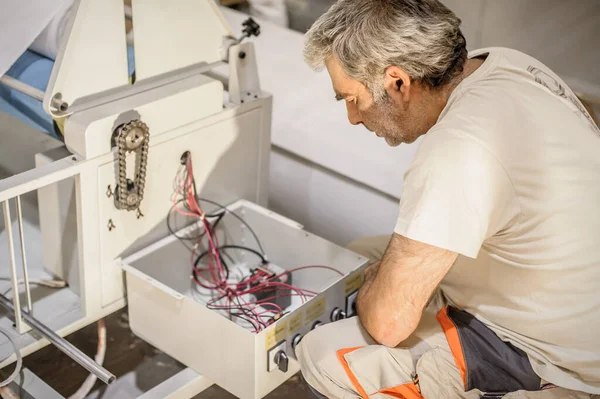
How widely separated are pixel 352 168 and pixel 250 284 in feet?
2.29

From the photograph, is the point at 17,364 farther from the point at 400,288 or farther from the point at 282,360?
the point at 400,288

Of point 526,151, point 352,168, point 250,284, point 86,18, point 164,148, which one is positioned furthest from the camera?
point 352,168

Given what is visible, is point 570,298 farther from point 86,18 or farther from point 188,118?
point 86,18

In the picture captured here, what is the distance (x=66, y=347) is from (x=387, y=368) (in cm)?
74

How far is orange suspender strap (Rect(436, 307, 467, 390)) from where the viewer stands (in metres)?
1.70

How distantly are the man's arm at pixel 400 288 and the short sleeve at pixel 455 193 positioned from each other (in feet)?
0.15

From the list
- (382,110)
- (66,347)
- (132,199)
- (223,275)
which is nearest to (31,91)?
(132,199)

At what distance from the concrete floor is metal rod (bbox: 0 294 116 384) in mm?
193

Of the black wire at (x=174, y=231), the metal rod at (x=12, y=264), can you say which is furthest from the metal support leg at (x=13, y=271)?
the black wire at (x=174, y=231)

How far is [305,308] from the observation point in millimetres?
1906

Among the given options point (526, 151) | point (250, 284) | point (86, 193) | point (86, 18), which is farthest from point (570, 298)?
point (86, 18)

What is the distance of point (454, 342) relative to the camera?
5.69ft

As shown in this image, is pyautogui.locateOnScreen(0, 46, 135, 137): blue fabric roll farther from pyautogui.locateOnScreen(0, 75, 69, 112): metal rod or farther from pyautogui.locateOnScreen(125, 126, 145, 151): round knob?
pyautogui.locateOnScreen(125, 126, 145, 151): round knob

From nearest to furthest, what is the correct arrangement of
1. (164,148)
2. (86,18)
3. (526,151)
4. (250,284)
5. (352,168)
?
(526,151), (86,18), (164,148), (250,284), (352,168)
